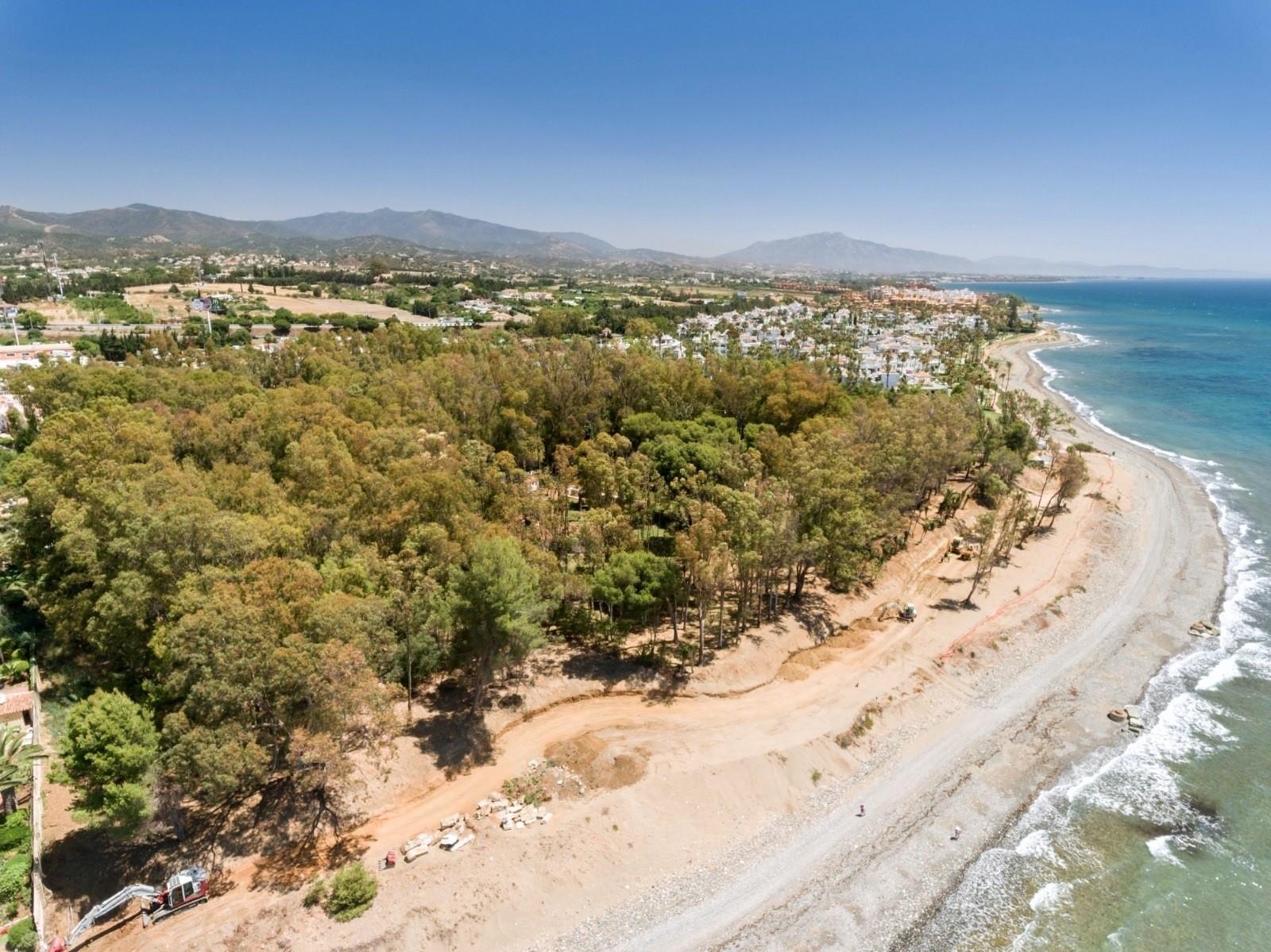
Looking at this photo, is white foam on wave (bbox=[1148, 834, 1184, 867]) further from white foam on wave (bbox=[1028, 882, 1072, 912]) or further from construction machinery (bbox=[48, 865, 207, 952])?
construction machinery (bbox=[48, 865, 207, 952])

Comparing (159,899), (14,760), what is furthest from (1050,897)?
(14,760)

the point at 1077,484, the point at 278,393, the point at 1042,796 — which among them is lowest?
the point at 1042,796

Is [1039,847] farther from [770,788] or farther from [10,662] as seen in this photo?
[10,662]

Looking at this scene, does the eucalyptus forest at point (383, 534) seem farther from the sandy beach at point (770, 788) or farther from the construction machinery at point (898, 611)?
the sandy beach at point (770, 788)

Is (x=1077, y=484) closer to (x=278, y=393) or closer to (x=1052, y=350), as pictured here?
(x=278, y=393)

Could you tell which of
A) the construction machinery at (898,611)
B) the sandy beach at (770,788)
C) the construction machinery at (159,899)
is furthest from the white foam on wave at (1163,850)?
the construction machinery at (159,899)

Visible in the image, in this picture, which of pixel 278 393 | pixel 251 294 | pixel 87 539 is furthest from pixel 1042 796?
pixel 251 294
